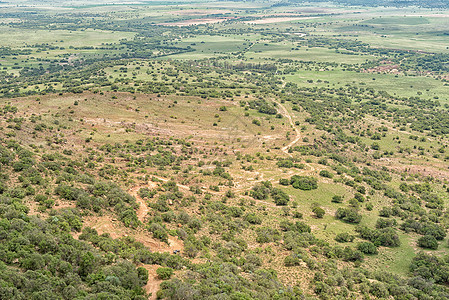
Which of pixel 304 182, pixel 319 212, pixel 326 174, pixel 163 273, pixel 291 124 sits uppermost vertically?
pixel 163 273

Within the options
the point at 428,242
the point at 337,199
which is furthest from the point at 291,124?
the point at 428,242

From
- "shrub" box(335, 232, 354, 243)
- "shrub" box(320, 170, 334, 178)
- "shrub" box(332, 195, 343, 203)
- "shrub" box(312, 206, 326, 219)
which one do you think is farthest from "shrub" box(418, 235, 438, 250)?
"shrub" box(320, 170, 334, 178)

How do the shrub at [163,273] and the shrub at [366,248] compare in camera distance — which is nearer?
the shrub at [163,273]

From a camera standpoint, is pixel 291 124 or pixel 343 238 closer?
pixel 343 238

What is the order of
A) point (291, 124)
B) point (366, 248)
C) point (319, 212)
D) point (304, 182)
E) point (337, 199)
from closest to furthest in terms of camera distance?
point (366, 248) < point (319, 212) < point (337, 199) < point (304, 182) < point (291, 124)

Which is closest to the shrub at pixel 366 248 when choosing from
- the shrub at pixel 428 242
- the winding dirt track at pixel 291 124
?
the shrub at pixel 428 242

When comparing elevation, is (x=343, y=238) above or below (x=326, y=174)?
below

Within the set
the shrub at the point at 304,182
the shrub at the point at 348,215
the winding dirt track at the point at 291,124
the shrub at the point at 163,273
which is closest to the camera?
the shrub at the point at 163,273

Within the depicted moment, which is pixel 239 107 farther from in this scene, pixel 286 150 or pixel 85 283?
pixel 85 283

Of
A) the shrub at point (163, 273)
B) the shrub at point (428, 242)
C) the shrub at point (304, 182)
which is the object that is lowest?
the shrub at point (428, 242)

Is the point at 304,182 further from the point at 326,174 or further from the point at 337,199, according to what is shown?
the point at 326,174

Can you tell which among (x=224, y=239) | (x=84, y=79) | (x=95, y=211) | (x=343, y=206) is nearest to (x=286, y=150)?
(x=343, y=206)

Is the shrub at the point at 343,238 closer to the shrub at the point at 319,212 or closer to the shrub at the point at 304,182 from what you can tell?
the shrub at the point at 319,212
